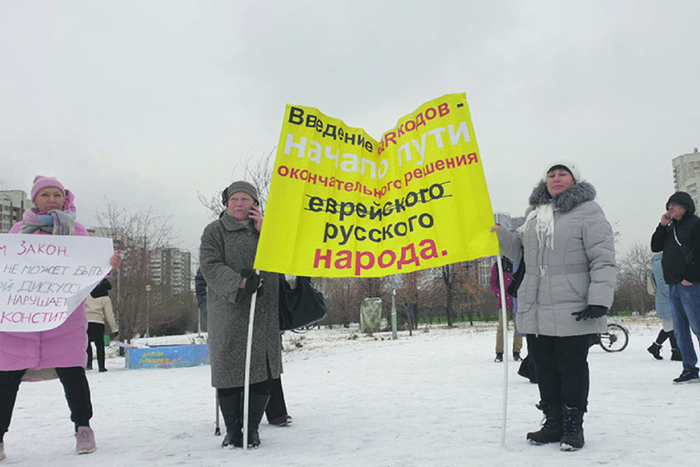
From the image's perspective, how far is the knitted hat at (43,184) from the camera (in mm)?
4016

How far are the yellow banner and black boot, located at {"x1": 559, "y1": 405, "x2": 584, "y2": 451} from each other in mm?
1207

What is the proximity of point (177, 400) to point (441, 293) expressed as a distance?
30578 mm

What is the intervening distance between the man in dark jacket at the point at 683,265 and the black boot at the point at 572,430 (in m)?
3.18

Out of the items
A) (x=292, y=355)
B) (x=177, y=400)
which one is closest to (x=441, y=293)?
(x=292, y=355)

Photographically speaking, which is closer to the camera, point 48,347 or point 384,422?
point 48,347

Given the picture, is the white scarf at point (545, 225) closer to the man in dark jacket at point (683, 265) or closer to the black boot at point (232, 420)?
the black boot at point (232, 420)

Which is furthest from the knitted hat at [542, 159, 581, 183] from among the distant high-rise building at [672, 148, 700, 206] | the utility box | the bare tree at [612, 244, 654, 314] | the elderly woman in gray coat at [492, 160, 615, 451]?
the distant high-rise building at [672, 148, 700, 206]

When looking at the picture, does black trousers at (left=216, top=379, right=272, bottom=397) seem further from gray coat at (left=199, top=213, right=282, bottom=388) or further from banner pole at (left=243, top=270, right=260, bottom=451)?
banner pole at (left=243, top=270, right=260, bottom=451)

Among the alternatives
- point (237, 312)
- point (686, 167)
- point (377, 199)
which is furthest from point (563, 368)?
point (686, 167)

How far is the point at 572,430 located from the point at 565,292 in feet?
3.05

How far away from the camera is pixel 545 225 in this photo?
375 centimetres

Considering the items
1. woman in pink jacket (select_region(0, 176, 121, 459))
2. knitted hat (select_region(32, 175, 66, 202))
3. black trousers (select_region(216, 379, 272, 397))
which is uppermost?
knitted hat (select_region(32, 175, 66, 202))

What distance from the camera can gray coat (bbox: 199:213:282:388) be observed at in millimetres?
3781

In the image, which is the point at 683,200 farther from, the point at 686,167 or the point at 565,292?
the point at 686,167
